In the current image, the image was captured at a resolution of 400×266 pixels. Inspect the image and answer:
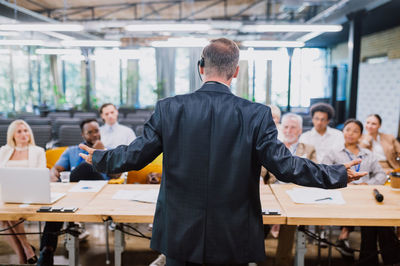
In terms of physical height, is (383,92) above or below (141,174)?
above

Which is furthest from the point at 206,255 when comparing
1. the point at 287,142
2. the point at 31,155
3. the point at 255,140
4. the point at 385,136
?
the point at 385,136

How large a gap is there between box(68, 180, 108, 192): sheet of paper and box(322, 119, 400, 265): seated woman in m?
1.85

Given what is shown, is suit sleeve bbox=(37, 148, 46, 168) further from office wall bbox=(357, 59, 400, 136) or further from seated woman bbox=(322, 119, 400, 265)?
office wall bbox=(357, 59, 400, 136)

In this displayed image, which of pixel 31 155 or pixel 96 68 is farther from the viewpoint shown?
pixel 96 68

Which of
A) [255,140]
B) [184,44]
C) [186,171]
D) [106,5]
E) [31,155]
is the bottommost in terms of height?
[31,155]

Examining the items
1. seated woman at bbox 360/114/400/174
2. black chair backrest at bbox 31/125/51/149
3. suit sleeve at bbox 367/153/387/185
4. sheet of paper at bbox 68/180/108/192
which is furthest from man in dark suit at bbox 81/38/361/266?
black chair backrest at bbox 31/125/51/149

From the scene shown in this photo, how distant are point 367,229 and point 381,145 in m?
2.01

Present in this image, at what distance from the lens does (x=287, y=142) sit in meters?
3.67

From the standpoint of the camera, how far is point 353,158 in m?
3.50

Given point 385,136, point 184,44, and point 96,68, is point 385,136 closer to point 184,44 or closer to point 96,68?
point 184,44

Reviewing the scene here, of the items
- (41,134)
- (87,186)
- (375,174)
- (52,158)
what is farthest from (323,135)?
(41,134)

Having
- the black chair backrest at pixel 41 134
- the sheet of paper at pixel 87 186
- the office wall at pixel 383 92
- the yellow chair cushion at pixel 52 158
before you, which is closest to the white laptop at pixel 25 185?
the sheet of paper at pixel 87 186

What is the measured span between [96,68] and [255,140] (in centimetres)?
1547

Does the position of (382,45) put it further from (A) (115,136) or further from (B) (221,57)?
(B) (221,57)
